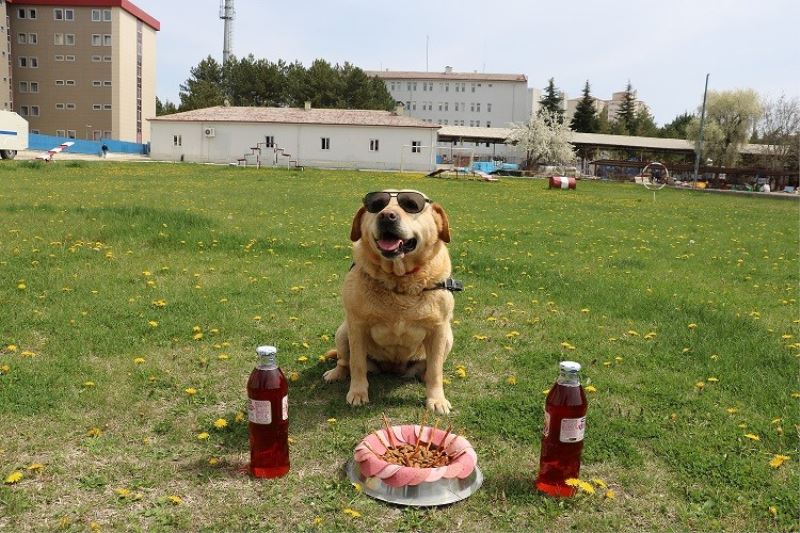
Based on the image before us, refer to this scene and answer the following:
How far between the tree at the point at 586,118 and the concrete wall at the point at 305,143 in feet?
144

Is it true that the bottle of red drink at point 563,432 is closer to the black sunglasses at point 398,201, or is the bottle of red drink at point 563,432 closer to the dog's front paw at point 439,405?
the dog's front paw at point 439,405

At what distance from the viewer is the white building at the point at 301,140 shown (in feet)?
182

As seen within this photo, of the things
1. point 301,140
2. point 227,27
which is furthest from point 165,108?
point 301,140

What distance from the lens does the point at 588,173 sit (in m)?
67.5

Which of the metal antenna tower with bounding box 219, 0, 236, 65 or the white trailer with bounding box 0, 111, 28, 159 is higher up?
the metal antenna tower with bounding box 219, 0, 236, 65

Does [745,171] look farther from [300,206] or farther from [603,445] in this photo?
[603,445]

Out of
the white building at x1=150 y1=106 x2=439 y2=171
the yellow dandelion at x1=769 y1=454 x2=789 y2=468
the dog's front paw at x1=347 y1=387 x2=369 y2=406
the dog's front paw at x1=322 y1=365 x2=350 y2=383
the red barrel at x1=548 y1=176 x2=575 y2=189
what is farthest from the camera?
the white building at x1=150 y1=106 x2=439 y2=171

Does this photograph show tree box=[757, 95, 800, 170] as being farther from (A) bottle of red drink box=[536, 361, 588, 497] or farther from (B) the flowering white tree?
(A) bottle of red drink box=[536, 361, 588, 497]

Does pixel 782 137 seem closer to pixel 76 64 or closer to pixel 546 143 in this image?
pixel 546 143

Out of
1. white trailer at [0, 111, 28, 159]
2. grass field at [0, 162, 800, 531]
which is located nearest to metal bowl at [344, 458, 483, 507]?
grass field at [0, 162, 800, 531]

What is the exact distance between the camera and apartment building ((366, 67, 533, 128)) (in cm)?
11675

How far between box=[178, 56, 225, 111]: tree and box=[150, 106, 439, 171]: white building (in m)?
28.2

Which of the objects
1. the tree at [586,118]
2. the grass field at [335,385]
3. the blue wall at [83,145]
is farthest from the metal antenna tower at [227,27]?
the grass field at [335,385]

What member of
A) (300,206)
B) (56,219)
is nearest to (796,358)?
(56,219)
